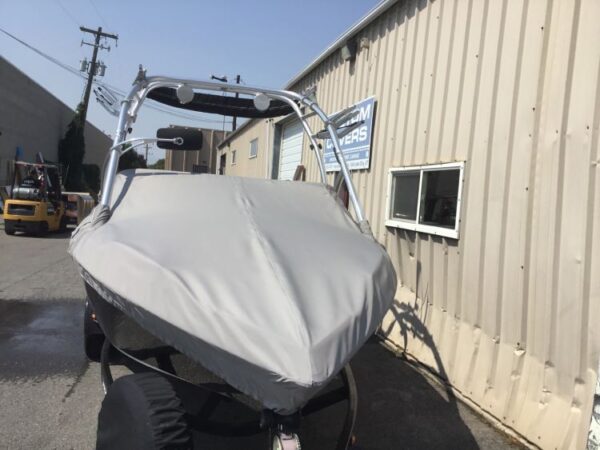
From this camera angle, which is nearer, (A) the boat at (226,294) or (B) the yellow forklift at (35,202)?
(A) the boat at (226,294)

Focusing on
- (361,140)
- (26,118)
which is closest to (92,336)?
(361,140)

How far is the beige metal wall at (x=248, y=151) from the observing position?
13.7 m

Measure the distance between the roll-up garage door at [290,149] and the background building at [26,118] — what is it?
10247 millimetres

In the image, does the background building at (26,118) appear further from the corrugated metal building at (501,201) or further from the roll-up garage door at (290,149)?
the corrugated metal building at (501,201)

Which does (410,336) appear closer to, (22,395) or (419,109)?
(419,109)

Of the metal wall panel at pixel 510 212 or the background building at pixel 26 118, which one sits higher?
the background building at pixel 26 118

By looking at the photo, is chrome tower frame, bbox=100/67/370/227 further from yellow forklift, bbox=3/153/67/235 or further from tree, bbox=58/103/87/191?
tree, bbox=58/103/87/191

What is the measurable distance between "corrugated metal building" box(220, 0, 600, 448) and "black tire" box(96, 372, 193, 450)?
258cm

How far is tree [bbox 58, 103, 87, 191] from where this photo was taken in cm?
3209

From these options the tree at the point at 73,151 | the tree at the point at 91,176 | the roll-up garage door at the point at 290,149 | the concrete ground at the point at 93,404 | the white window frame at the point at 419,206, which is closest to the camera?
the concrete ground at the point at 93,404

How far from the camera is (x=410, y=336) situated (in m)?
5.20

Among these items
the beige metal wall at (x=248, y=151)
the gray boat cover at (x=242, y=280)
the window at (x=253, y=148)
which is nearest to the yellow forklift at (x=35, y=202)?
the beige metal wall at (x=248, y=151)

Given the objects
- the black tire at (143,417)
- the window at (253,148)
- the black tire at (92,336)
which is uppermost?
the window at (253,148)

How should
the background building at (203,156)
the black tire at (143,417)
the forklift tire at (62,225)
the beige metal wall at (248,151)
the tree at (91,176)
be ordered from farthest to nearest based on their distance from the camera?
the tree at (91,176)
the background building at (203,156)
the forklift tire at (62,225)
the beige metal wall at (248,151)
the black tire at (143,417)
